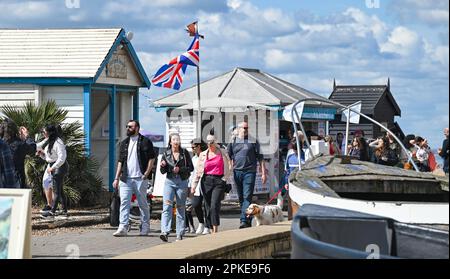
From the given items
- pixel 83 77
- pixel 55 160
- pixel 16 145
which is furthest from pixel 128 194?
pixel 83 77

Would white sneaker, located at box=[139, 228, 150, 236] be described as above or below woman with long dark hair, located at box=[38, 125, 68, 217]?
below

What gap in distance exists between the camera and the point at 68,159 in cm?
2172

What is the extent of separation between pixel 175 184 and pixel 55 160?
3985mm

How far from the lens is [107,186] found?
2545 cm

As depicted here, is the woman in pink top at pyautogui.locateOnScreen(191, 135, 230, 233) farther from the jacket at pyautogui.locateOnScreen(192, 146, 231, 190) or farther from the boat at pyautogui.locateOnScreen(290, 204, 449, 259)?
the boat at pyautogui.locateOnScreen(290, 204, 449, 259)

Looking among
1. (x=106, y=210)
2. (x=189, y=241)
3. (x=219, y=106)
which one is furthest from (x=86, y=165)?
(x=189, y=241)

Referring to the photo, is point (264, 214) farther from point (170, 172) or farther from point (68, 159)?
point (68, 159)

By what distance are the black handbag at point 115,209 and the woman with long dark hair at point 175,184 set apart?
1.65 meters

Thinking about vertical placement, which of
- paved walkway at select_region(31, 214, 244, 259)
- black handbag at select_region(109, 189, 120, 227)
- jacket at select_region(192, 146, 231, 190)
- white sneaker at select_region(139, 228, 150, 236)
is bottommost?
paved walkway at select_region(31, 214, 244, 259)

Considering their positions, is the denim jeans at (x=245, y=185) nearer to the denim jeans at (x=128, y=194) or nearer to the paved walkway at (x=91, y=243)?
the paved walkway at (x=91, y=243)

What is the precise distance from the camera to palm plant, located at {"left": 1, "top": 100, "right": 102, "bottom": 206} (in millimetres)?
21250

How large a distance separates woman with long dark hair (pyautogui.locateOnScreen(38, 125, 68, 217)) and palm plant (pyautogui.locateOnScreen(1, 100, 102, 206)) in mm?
1703

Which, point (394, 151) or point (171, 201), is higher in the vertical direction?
point (394, 151)

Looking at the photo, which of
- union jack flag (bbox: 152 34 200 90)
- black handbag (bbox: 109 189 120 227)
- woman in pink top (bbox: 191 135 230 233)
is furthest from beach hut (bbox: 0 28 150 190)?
woman in pink top (bbox: 191 135 230 233)
